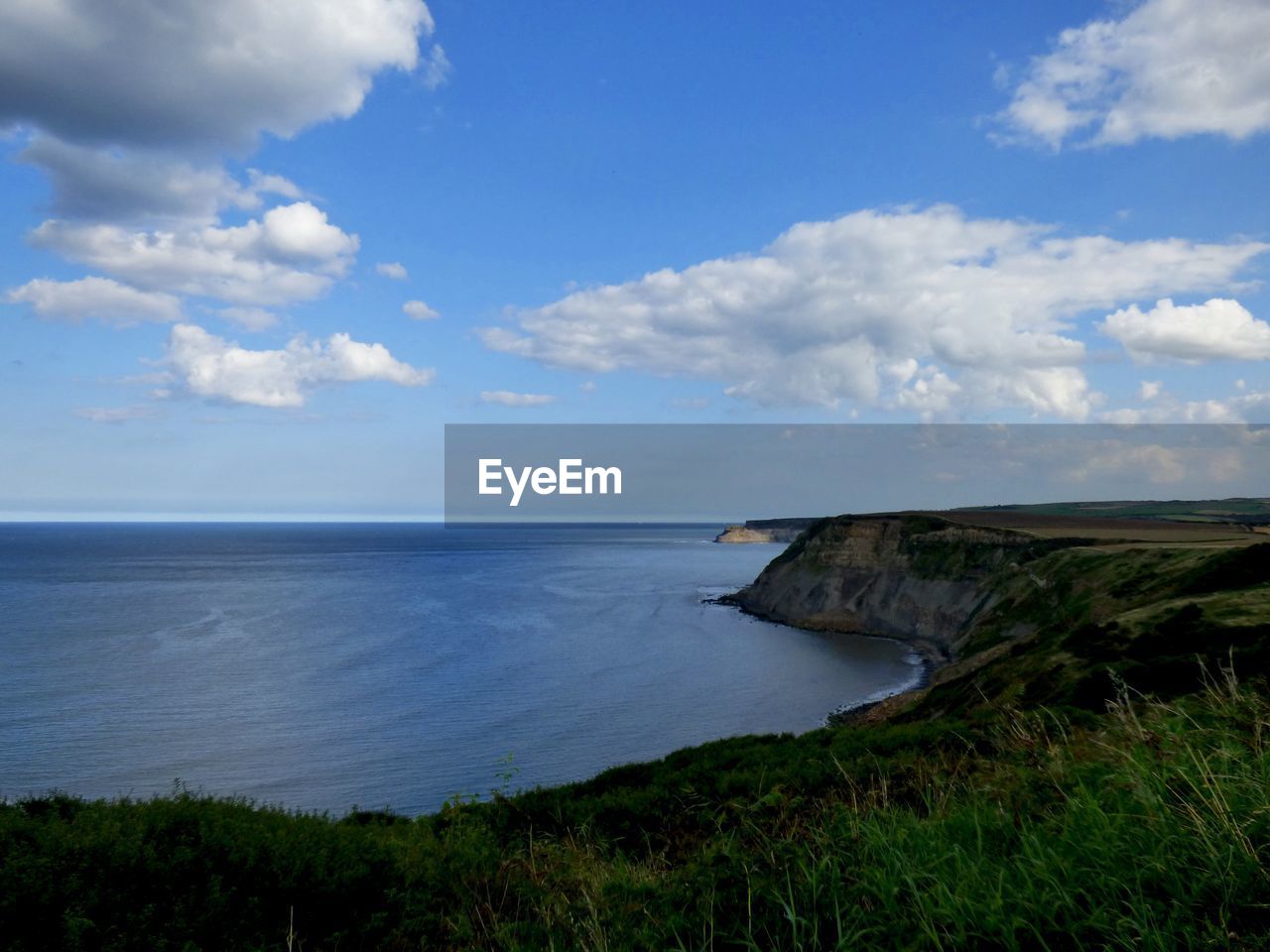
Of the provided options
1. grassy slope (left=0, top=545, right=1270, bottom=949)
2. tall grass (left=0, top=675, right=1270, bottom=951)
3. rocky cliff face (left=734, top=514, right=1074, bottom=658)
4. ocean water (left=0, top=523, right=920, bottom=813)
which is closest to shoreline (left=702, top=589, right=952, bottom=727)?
rocky cliff face (left=734, top=514, right=1074, bottom=658)

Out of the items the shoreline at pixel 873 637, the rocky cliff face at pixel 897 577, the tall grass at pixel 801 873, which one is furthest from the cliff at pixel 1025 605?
the tall grass at pixel 801 873

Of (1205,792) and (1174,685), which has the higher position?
(1205,792)

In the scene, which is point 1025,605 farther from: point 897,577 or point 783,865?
point 783,865

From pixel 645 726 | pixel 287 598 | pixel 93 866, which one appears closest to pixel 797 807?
pixel 93 866

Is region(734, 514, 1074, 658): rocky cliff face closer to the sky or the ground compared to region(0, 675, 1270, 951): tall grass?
closer to the ground

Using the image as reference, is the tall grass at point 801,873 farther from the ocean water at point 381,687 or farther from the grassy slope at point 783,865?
the ocean water at point 381,687

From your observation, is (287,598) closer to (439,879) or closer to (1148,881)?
(439,879)

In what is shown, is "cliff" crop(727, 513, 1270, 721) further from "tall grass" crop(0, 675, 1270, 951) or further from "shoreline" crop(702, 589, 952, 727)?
"tall grass" crop(0, 675, 1270, 951)
